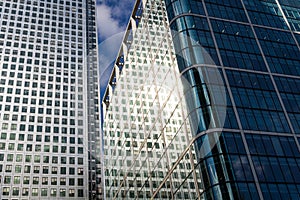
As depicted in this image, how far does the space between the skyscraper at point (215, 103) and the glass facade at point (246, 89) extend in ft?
0.45

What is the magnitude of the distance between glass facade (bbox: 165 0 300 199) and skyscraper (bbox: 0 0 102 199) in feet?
211

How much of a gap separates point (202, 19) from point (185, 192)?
26.2 meters

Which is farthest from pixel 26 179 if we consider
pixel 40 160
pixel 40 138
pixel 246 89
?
pixel 246 89

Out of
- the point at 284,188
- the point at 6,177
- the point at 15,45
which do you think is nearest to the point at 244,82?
the point at 284,188

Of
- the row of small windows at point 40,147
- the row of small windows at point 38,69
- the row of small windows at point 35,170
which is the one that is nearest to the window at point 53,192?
the row of small windows at point 35,170

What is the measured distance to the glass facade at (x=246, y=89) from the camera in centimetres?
4134

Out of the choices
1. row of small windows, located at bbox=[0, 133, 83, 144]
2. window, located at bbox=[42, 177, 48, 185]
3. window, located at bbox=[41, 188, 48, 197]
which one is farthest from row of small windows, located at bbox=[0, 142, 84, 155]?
window, located at bbox=[41, 188, 48, 197]

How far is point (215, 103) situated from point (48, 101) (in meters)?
81.7

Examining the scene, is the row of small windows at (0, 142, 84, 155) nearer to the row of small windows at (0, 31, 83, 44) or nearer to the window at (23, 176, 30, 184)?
the window at (23, 176, 30, 184)

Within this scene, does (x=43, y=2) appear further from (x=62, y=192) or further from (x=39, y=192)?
(x=62, y=192)

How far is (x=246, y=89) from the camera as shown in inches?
1998

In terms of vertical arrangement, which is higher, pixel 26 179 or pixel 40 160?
pixel 40 160

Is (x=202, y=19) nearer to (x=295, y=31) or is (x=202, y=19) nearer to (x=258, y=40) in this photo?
(x=258, y=40)

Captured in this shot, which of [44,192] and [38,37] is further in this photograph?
[38,37]
